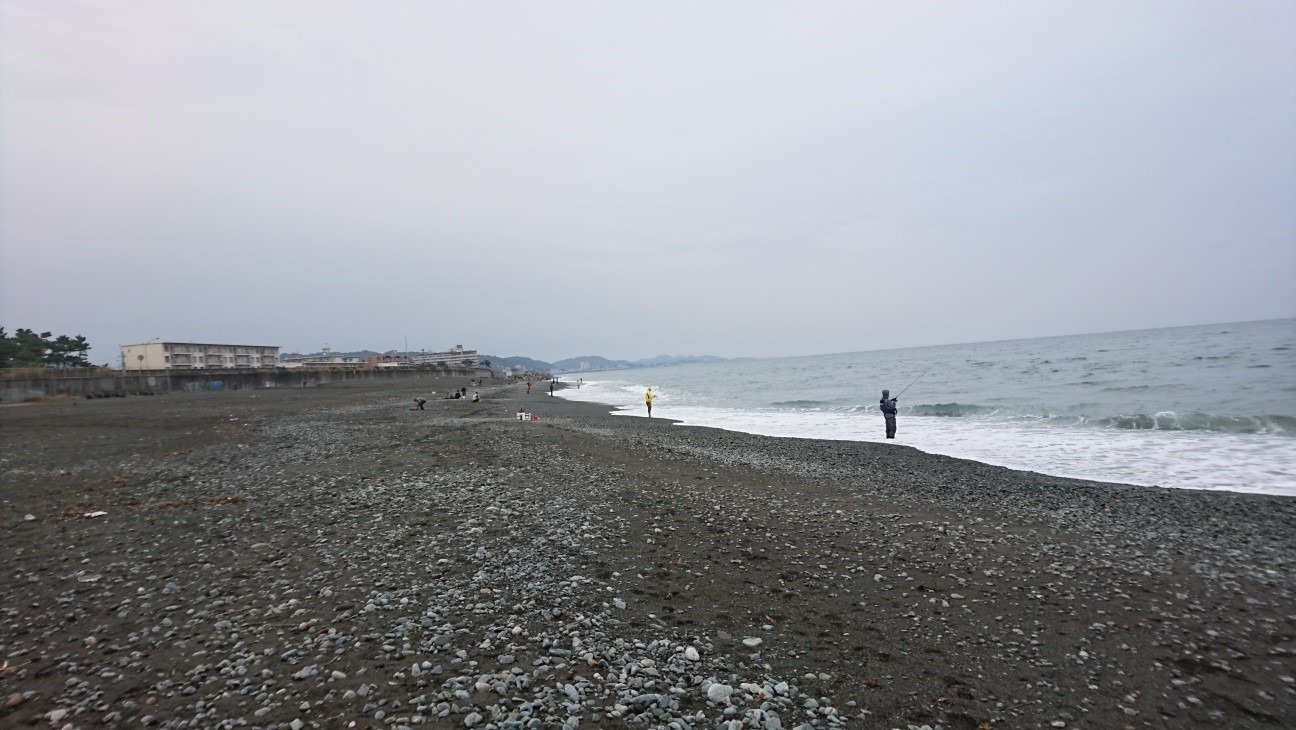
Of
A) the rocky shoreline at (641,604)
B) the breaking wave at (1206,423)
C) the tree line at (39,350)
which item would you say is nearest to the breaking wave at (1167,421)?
the breaking wave at (1206,423)

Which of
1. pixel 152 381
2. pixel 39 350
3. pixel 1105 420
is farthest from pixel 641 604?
pixel 39 350

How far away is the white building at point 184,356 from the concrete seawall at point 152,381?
1625 centimetres

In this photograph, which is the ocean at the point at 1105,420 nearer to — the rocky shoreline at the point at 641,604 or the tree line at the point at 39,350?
the rocky shoreline at the point at 641,604

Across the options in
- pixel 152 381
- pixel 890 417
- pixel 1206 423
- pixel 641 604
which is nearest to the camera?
pixel 641 604

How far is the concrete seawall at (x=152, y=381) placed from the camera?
146 ft

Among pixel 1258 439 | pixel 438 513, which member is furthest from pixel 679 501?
pixel 1258 439

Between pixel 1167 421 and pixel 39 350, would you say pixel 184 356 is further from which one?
pixel 1167 421

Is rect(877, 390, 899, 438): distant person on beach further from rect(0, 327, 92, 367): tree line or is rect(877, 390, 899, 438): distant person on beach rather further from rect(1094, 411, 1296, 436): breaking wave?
rect(0, 327, 92, 367): tree line

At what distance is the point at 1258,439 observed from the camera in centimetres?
1609

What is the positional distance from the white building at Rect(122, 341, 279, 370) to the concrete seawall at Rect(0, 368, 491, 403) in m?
16.3

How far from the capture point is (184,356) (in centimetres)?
9125

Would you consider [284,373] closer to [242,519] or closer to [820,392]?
[820,392]

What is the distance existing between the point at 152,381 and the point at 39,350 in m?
20.1

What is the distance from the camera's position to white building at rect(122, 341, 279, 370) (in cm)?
8738
